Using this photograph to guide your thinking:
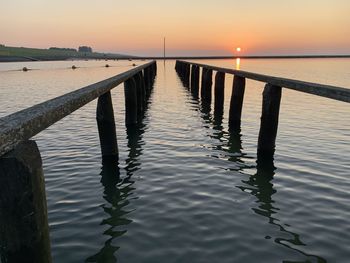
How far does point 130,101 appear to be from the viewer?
1339 cm

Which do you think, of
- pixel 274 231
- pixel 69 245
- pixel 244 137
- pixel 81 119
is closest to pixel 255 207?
pixel 274 231

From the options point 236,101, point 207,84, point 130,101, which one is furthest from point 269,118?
point 207,84

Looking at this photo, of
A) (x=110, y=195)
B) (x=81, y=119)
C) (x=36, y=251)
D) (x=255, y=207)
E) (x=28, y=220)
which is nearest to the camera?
(x=28, y=220)

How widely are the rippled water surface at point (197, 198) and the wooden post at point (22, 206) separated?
1.82 m

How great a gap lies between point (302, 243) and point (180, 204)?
2.24 metres

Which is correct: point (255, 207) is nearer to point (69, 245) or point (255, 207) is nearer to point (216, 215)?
point (216, 215)

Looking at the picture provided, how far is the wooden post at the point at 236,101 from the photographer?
12.9 meters

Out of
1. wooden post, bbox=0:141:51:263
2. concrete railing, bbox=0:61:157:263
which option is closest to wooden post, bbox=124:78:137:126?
concrete railing, bbox=0:61:157:263

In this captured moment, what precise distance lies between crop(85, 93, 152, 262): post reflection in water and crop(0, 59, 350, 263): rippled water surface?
20 mm

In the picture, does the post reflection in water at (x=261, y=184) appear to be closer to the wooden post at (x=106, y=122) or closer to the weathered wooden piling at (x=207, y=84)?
the wooden post at (x=106, y=122)

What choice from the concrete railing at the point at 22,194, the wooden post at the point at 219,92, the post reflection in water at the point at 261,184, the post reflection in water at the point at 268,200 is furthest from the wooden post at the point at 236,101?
the concrete railing at the point at 22,194

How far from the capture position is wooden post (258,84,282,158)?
341 inches

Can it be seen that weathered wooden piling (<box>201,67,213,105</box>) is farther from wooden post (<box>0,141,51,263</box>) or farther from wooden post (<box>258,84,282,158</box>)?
wooden post (<box>0,141,51,263</box>)

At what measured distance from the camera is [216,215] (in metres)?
6.05
